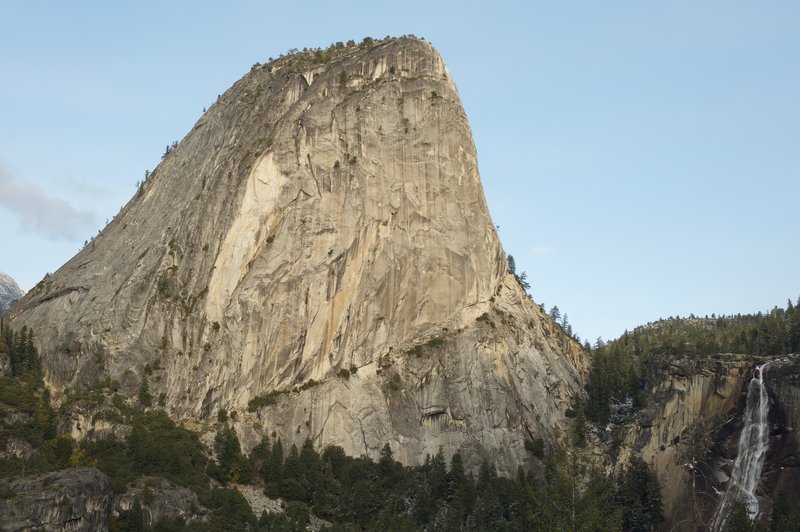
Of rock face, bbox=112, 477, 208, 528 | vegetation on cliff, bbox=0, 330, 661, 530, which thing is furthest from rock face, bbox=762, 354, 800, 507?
rock face, bbox=112, 477, 208, 528

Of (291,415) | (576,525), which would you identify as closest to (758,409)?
(576,525)

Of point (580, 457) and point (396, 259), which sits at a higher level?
point (396, 259)

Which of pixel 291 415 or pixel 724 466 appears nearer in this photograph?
pixel 724 466

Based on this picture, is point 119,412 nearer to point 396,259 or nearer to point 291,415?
point 291,415

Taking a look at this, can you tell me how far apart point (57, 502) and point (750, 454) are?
197 feet

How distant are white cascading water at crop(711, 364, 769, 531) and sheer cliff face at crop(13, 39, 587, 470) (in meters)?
21.0

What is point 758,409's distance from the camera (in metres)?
107

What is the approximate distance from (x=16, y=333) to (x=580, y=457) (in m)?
58.7

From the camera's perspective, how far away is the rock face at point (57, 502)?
294 feet

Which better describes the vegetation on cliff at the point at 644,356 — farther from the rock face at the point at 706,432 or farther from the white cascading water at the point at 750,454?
the white cascading water at the point at 750,454

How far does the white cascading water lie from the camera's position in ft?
332

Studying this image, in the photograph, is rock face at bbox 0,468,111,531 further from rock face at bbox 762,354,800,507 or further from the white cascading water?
rock face at bbox 762,354,800,507

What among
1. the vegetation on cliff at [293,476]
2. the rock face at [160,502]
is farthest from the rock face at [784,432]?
the rock face at [160,502]

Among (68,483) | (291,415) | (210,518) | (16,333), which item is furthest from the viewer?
(16,333)
